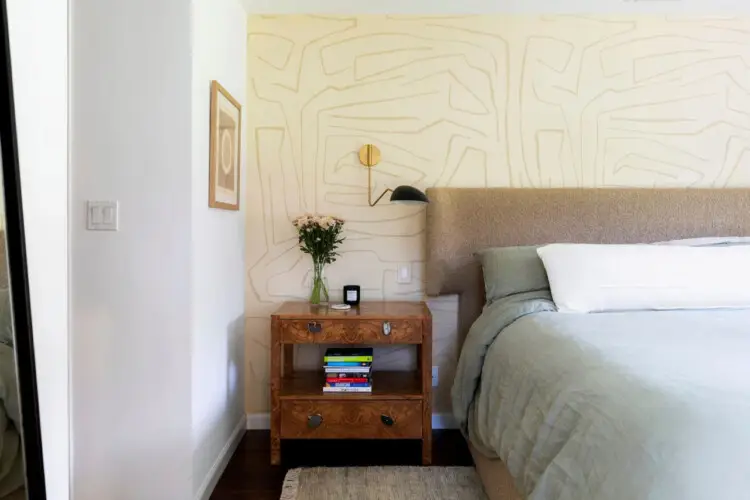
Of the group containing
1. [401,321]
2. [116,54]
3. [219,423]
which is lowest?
[219,423]

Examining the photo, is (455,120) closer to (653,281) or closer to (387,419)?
(653,281)

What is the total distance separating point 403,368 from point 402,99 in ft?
4.61

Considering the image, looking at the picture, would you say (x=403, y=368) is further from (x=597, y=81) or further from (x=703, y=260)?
(x=597, y=81)

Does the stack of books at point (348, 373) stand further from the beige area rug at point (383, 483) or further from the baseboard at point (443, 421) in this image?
the baseboard at point (443, 421)

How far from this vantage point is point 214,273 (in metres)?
2.05

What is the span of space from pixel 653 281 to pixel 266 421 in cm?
195

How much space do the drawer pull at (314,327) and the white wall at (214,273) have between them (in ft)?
1.25

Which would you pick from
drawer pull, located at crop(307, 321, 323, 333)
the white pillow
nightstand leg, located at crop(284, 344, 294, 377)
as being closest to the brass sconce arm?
drawer pull, located at crop(307, 321, 323, 333)

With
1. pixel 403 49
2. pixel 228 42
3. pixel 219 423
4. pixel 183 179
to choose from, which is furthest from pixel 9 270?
pixel 403 49

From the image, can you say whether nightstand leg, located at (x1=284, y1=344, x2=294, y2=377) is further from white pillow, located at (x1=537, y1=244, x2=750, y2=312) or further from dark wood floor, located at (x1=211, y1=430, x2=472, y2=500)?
white pillow, located at (x1=537, y1=244, x2=750, y2=312)

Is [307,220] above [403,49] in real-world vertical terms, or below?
below

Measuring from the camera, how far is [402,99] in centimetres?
261

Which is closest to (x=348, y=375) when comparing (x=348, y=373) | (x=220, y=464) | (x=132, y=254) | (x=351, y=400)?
(x=348, y=373)

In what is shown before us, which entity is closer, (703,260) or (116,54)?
(116,54)
